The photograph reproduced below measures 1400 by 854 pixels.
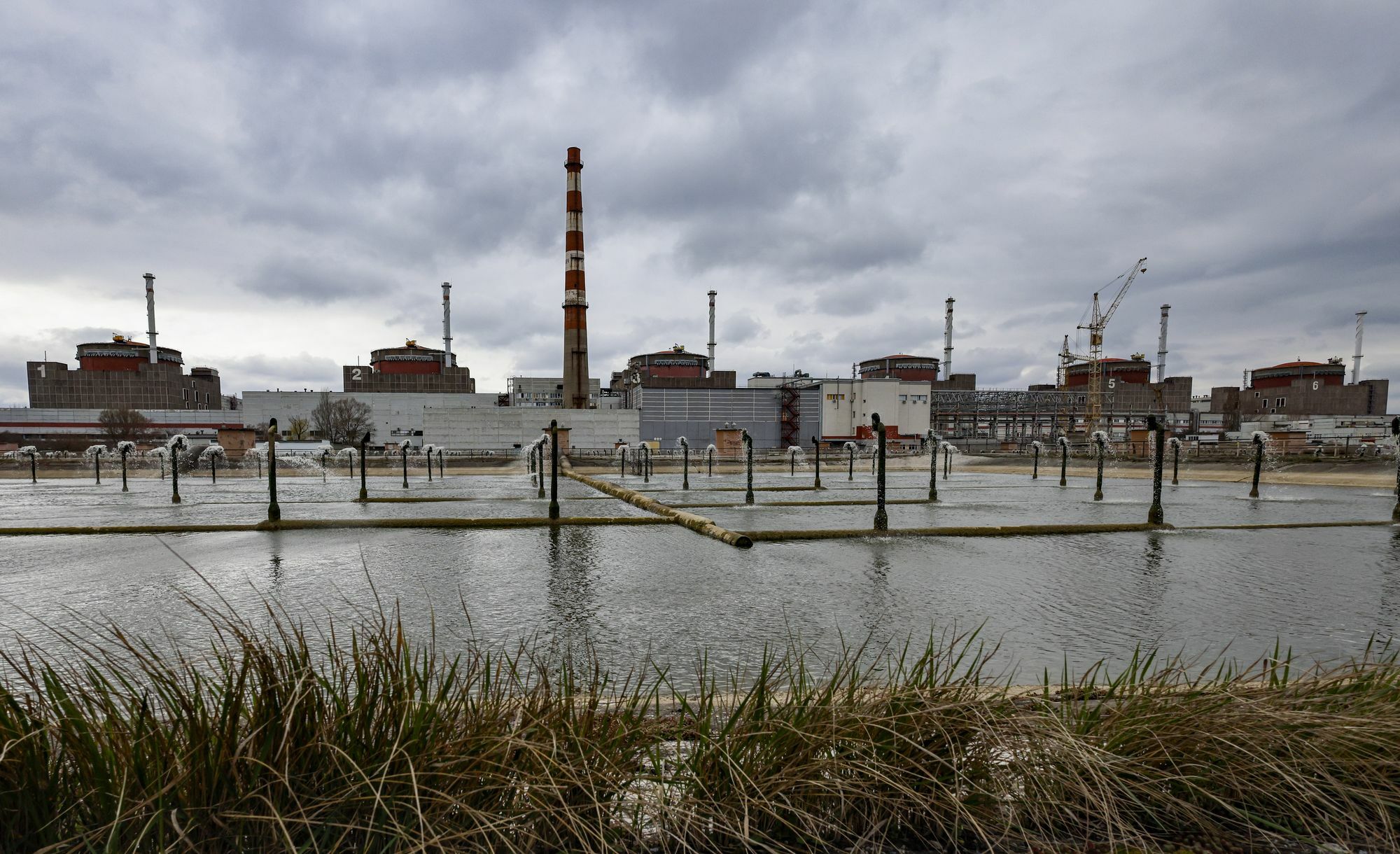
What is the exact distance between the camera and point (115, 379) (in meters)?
81.5

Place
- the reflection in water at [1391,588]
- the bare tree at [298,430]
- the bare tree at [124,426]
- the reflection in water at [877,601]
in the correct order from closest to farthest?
the reflection in water at [877,601]
the reflection in water at [1391,588]
the bare tree at [124,426]
the bare tree at [298,430]

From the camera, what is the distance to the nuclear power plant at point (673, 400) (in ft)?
206

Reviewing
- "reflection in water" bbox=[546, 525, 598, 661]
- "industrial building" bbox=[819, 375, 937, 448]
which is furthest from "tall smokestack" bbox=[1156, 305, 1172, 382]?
"reflection in water" bbox=[546, 525, 598, 661]

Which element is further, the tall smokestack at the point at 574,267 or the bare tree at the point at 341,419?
the bare tree at the point at 341,419

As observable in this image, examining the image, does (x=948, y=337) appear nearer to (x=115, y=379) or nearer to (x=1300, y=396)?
(x=1300, y=396)

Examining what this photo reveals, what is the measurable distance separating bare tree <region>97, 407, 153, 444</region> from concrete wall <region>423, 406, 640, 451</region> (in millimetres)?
34653

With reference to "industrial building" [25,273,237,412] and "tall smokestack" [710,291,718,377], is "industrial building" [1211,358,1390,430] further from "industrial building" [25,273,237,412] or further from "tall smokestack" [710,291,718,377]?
"industrial building" [25,273,237,412]

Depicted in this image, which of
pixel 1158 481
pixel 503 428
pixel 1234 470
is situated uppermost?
pixel 1158 481

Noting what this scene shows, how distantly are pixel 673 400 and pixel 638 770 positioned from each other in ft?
215

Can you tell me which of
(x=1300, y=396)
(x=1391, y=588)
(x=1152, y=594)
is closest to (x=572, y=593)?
(x=1152, y=594)

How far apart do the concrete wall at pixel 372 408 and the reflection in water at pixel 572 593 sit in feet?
228

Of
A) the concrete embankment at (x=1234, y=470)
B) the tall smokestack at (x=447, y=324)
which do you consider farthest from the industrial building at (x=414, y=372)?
the concrete embankment at (x=1234, y=470)

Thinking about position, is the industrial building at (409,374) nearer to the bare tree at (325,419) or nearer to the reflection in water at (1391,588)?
the bare tree at (325,419)

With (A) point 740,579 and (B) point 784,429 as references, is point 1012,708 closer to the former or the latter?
(A) point 740,579
